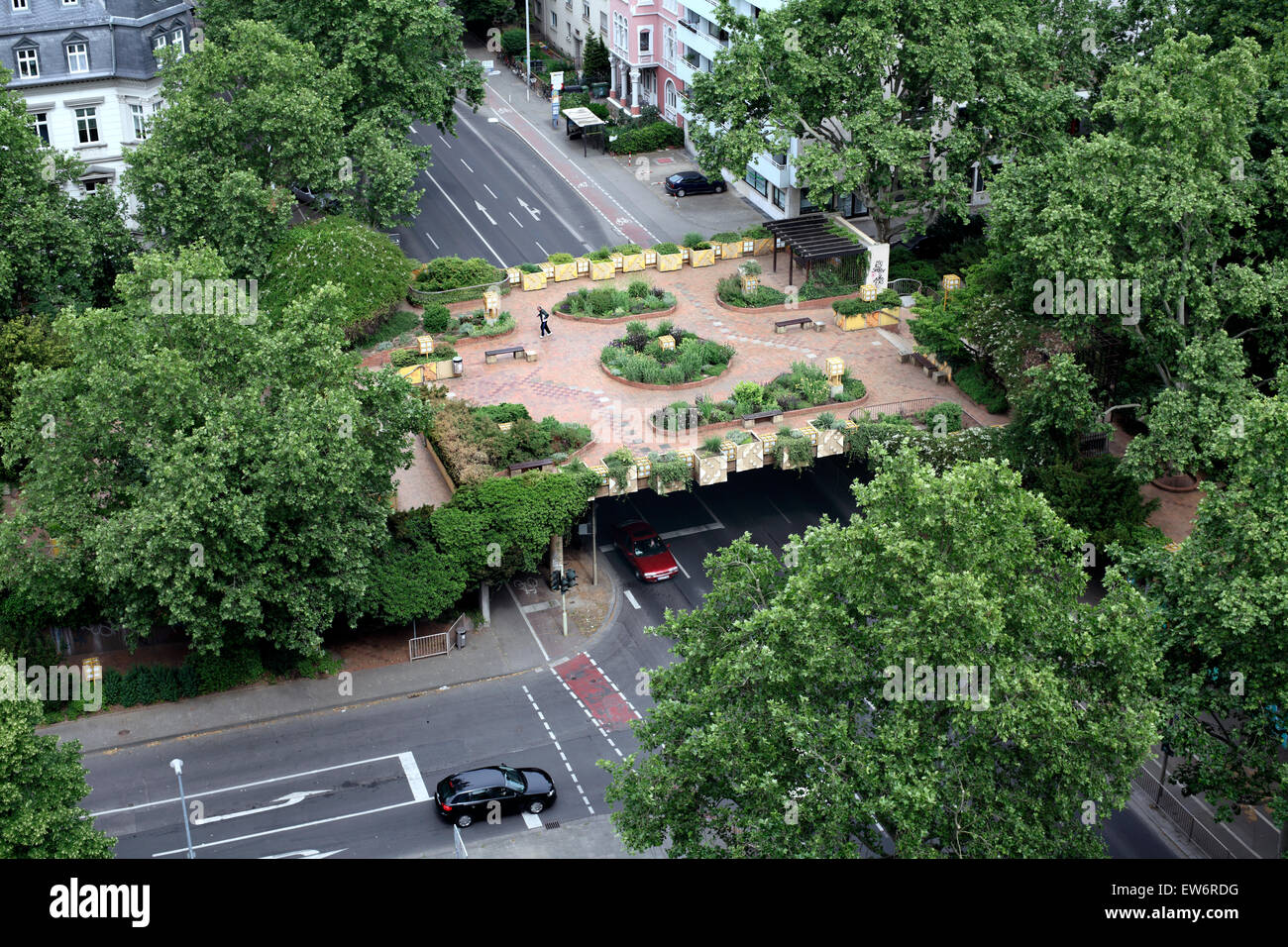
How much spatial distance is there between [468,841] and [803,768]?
56.0 ft

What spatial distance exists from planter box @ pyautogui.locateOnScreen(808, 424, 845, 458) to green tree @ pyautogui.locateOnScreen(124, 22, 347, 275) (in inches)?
1184

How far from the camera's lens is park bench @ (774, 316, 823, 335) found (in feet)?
233

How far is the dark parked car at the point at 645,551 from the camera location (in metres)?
59.1

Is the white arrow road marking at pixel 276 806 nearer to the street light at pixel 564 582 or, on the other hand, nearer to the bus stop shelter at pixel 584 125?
the street light at pixel 564 582

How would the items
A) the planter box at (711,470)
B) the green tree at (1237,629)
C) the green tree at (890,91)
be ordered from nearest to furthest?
1. the green tree at (1237,629)
2. the planter box at (711,470)
3. the green tree at (890,91)

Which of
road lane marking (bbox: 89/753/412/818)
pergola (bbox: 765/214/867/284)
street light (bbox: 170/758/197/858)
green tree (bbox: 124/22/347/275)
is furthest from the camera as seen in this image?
pergola (bbox: 765/214/867/284)

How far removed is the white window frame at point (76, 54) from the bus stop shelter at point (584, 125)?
3616 centimetres

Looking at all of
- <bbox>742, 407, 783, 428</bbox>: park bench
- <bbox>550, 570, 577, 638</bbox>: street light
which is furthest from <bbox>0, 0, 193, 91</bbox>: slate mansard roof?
<bbox>742, 407, 783, 428</bbox>: park bench

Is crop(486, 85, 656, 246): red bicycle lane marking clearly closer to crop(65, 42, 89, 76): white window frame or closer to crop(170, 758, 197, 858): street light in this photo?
crop(65, 42, 89, 76): white window frame

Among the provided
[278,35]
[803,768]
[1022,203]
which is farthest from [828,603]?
[278,35]

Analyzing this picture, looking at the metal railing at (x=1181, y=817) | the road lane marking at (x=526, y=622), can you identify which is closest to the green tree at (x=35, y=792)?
the road lane marking at (x=526, y=622)

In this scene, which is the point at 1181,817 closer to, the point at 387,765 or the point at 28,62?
the point at 387,765

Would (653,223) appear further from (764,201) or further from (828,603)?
(828,603)

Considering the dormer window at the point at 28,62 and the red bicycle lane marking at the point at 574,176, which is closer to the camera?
the dormer window at the point at 28,62
